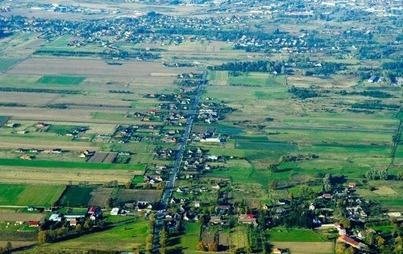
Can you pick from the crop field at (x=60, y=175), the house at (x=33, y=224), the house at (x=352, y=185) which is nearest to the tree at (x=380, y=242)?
the house at (x=352, y=185)

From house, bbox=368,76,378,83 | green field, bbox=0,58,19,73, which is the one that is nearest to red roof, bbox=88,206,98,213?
green field, bbox=0,58,19,73

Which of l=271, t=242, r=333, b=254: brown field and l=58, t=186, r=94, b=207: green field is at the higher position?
l=58, t=186, r=94, b=207: green field

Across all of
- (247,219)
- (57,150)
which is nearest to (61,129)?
(57,150)

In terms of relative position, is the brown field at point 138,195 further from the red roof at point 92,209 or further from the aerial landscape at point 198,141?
the red roof at point 92,209

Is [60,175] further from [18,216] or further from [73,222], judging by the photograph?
[73,222]

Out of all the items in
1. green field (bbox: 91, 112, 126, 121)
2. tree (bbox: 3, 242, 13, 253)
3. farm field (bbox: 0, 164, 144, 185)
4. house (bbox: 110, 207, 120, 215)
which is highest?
tree (bbox: 3, 242, 13, 253)

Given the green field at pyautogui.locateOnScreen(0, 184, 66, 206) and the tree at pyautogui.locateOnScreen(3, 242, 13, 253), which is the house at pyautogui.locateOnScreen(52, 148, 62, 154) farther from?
the tree at pyautogui.locateOnScreen(3, 242, 13, 253)
